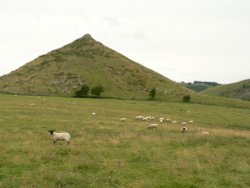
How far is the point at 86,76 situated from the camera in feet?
424

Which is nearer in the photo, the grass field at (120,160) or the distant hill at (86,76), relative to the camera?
the grass field at (120,160)

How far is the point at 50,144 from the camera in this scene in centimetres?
2345

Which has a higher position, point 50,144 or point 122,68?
point 122,68

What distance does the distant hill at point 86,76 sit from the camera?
11319 centimetres

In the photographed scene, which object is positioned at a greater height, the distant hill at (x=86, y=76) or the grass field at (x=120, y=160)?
the distant hill at (x=86, y=76)

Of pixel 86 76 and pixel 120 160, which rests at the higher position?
pixel 86 76

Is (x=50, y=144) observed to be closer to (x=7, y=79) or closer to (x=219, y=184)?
(x=219, y=184)

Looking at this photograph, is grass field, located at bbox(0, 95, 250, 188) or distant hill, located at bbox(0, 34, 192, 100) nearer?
grass field, located at bbox(0, 95, 250, 188)

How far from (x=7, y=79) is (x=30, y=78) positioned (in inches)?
421

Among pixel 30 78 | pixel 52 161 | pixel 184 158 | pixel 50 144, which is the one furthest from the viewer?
pixel 30 78

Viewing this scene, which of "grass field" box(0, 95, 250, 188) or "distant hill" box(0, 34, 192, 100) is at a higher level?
"distant hill" box(0, 34, 192, 100)

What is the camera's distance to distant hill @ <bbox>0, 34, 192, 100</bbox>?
11319 cm

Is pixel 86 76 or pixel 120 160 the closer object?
→ pixel 120 160

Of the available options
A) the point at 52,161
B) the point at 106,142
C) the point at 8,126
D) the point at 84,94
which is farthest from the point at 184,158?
the point at 84,94
